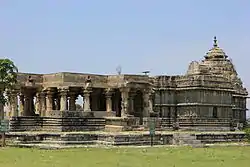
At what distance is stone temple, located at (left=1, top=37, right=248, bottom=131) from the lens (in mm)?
42969

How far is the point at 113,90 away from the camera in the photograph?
47.4 m

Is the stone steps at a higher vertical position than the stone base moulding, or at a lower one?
lower

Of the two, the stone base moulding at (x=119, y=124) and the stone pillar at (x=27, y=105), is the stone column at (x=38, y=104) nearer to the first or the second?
the stone pillar at (x=27, y=105)

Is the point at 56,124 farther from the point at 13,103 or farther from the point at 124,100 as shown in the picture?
the point at 124,100

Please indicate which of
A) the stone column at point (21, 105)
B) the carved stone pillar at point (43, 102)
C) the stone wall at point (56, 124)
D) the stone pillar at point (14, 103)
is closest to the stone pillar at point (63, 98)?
the carved stone pillar at point (43, 102)

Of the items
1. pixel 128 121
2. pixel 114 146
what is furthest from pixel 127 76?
pixel 114 146

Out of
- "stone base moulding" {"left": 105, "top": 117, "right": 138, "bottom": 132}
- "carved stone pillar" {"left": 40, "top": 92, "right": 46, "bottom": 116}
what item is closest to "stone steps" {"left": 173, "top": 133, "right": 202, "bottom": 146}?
"stone base moulding" {"left": 105, "top": 117, "right": 138, "bottom": 132}

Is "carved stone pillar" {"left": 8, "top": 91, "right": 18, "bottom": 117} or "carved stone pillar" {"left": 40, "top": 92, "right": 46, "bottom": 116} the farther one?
"carved stone pillar" {"left": 40, "top": 92, "right": 46, "bottom": 116}

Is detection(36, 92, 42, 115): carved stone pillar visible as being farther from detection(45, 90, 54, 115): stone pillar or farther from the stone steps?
the stone steps

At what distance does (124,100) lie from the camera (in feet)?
→ 152

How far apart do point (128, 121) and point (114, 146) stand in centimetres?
924

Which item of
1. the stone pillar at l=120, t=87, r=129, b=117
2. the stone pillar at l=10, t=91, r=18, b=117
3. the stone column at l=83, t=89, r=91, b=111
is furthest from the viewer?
the stone pillar at l=120, t=87, r=129, b=117

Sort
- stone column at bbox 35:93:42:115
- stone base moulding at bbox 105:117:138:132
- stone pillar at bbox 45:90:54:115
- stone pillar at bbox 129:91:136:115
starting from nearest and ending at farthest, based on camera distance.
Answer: stone base moulding at bbox 105:117:138:132, stone pillar at bbox 45:90:54:115, stone pillar at bbox 129:91:136:115, stone column at bbox 35:93:42:115

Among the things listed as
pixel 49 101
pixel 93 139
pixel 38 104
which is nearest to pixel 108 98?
pixel 49 101
